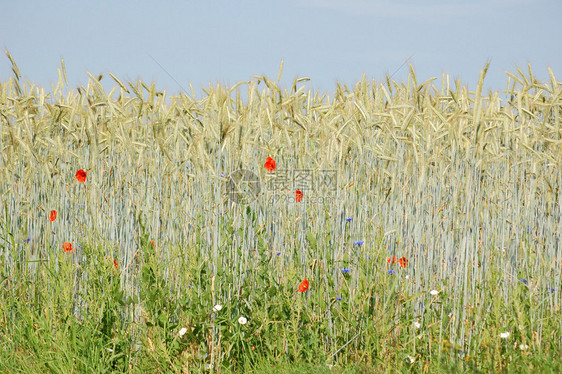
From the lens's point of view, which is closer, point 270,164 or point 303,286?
point 303,286

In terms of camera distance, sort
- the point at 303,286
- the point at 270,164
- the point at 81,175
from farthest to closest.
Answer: the point at 81,175, the point at 270,164, the point at 303,286

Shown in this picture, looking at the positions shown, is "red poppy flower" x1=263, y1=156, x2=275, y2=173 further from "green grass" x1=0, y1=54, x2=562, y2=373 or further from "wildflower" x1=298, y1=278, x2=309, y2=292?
"wildflower" x1=298, y1=278, x2=309, y2=292

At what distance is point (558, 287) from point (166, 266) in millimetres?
1617

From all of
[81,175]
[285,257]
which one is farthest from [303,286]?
[81,175]

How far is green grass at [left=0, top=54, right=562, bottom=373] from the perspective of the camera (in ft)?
6.51

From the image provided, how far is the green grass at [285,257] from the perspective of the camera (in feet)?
6.51

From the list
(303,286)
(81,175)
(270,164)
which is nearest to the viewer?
(303,286)

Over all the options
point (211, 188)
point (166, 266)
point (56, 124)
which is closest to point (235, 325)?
point (166, 266)

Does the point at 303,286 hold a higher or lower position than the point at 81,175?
lower

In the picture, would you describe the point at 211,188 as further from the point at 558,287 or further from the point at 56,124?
the point at 558,287

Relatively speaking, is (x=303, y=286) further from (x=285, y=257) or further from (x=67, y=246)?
(x=67, y=246)

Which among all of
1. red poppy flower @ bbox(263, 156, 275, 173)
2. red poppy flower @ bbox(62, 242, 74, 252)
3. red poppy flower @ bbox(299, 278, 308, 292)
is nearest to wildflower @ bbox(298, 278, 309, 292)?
red poppy flower @ bbox(299, 278, 308, 292)

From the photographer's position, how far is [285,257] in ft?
7.83

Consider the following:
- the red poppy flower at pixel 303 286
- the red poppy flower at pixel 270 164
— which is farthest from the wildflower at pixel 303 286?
the red poppy flower at pixel 270 164
